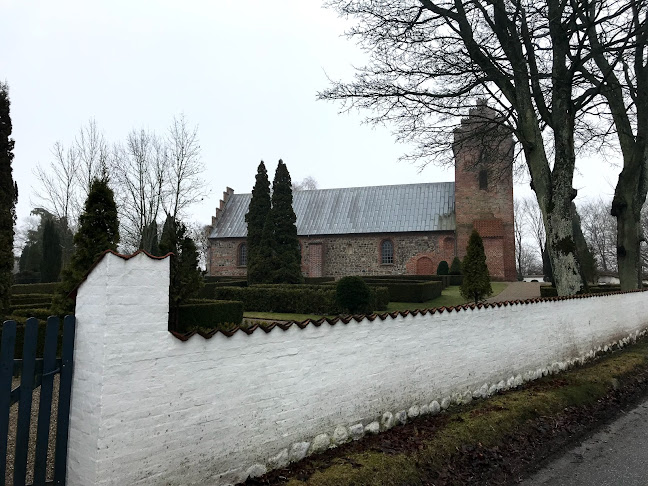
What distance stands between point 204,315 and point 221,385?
7.15 meters

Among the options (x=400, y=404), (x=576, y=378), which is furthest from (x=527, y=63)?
(x=400, y=404)

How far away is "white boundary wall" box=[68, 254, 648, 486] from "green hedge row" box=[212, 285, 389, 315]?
7982mm

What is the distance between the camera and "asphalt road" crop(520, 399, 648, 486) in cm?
381

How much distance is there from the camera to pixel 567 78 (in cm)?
978

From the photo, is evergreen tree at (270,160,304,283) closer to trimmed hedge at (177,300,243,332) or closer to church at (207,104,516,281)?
church at (207,104,516,281)

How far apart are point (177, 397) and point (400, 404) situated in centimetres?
266

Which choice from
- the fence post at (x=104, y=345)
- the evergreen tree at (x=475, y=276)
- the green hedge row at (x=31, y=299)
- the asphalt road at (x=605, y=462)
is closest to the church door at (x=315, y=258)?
the evergreen tree at (x=475, y=276)

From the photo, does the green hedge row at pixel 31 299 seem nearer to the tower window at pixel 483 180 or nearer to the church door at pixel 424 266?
the church door at pixel 424 266

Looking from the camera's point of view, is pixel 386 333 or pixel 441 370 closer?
pixel 386 333

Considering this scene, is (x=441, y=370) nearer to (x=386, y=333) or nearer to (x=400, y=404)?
(x=400, y=404)

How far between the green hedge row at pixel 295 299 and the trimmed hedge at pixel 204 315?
3463 millimetres

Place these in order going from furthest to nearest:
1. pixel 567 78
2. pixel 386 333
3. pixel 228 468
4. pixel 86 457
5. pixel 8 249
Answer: pixel 567 78 → pixel 8 249 → pixel 386 333 → pixel 228 468 → pixel 86 457

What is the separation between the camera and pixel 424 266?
29203 mm

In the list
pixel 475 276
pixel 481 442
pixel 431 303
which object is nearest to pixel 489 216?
pixel 431 303
